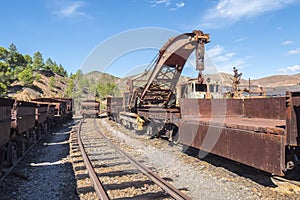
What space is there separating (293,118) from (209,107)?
446 cm

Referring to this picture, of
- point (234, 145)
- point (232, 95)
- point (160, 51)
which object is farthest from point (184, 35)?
point (232, 95)

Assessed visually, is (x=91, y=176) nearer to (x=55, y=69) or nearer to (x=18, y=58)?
(x=18, y=58)

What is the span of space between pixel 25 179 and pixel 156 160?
3.66m

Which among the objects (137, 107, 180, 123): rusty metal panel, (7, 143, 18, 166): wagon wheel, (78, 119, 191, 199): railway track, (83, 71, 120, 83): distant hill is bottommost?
(78, 119, 191, 199): railway track

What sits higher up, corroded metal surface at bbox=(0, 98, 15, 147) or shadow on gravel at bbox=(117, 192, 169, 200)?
corroded metal surface at bbox=(0, 98, 15, 147)

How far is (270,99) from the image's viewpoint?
7.17m

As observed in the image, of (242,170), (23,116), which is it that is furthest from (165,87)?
(242,170)

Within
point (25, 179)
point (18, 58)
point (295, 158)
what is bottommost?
point (25, 179)

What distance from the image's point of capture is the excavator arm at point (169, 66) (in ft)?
34.3

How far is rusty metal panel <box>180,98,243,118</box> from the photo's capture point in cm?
843

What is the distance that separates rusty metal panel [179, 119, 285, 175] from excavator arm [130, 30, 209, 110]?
14.8 ft

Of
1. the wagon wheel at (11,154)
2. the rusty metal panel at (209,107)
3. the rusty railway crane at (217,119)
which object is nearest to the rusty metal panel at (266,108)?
the rusty railway crane at (217,119)

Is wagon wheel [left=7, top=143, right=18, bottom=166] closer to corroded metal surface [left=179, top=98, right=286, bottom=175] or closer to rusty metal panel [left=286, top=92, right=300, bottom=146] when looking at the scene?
corroded metal surface [left=179, top=98, right=286, bottom=175]

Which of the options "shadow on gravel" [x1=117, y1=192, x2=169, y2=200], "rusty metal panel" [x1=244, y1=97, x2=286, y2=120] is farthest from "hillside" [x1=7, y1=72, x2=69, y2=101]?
"shadow on gravel" [x1=117, y1=192, x2=169, y2=200]
